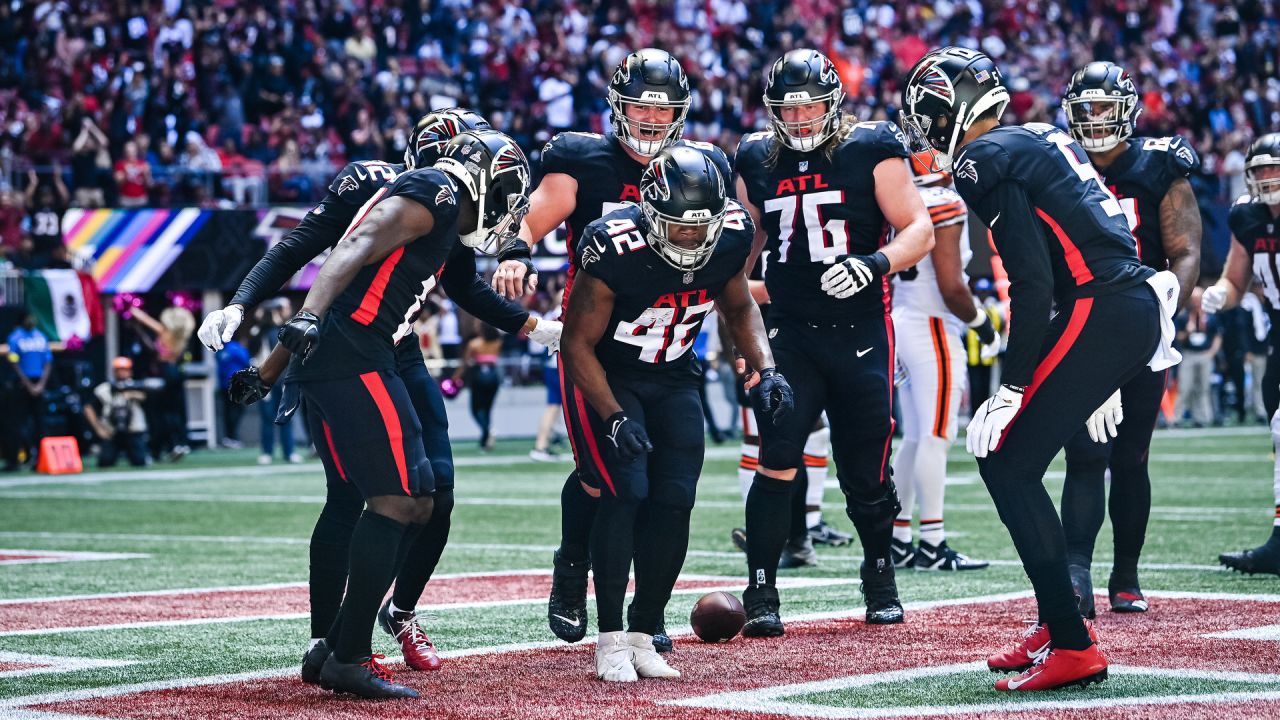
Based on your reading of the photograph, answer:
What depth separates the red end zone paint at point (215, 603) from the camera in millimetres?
6676

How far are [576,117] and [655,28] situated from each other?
11.4 ft

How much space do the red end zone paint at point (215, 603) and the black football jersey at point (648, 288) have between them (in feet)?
6.70

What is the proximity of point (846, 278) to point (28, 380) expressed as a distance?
13796mm

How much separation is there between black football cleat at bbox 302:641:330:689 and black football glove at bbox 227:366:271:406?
0.79m

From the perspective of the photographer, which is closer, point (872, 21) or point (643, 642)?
point (643, 642)

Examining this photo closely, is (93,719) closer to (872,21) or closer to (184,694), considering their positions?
(184,694)

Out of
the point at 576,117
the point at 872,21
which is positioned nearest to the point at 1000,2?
the point at 872,21

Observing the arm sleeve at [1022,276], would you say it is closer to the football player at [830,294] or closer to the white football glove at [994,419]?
the white football glove at [994,419]

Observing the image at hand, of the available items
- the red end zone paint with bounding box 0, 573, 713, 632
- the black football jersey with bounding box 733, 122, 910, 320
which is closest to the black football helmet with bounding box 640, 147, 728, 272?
the black football jersey with bounding box 733, 122, 910, 320

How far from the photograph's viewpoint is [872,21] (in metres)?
28.1

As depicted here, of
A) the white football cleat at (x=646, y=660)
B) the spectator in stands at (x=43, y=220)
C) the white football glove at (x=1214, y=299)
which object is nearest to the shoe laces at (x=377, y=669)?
the white football cleat at (x=646, y=660)

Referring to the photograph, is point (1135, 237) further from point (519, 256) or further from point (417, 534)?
point (417, 534)

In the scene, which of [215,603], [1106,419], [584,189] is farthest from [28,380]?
[1106,419]

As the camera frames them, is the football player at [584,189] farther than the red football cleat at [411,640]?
Yes
